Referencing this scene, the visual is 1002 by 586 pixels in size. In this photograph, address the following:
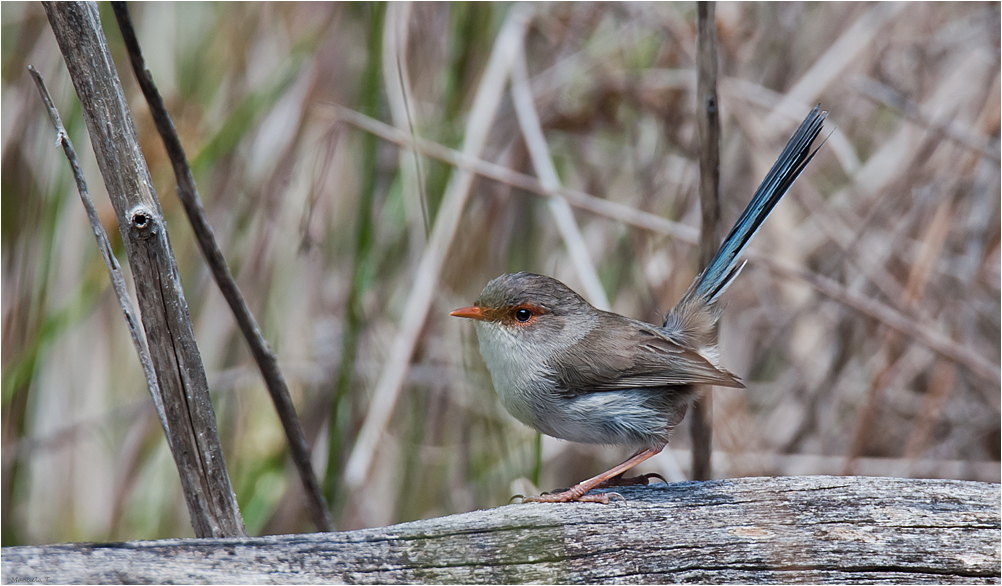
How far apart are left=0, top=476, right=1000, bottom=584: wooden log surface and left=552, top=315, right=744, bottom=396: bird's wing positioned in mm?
400

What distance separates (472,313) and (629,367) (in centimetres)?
55

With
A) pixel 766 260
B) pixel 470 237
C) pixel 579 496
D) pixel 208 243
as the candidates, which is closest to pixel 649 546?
pixel 579 496

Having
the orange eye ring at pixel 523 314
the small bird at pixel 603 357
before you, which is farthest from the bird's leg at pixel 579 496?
the orange eye ring at pixel 523 314

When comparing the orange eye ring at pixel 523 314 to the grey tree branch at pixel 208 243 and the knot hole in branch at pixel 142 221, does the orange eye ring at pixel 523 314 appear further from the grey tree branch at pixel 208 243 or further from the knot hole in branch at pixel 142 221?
the knot hole in branch at pixel 142 221

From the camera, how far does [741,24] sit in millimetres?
4094

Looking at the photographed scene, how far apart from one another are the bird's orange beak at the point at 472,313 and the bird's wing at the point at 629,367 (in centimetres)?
30

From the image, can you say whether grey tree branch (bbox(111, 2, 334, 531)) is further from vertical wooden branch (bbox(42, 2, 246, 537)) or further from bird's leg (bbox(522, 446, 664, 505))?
bird's leg (bbox(522, 446, 664, 505))

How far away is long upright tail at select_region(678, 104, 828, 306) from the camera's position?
92.3 inches

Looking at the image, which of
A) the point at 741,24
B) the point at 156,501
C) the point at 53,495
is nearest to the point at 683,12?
the point at 741,24

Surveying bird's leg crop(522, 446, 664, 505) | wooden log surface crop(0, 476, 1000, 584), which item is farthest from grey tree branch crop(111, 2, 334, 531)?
bird's leg crop(522, 446, 664, 505)

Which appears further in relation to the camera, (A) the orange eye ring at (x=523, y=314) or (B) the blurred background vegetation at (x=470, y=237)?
(B) the blurred background vegetation at (x=470, y=237)

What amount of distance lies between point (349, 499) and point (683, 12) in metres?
3.22

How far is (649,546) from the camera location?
1.79 metres

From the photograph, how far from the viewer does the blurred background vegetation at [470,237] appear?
3197mm
